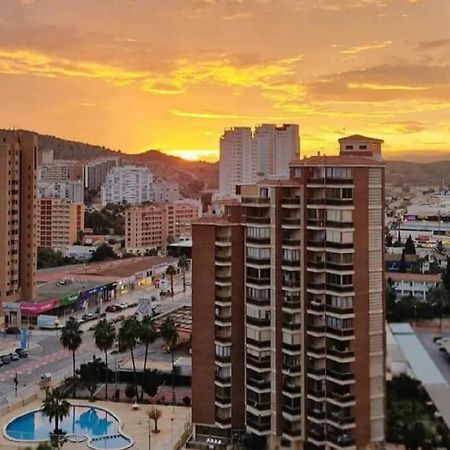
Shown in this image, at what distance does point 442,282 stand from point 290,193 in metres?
4.83

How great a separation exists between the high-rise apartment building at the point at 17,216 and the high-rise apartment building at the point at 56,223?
23.1 feet

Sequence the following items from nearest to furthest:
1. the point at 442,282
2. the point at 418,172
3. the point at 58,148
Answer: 1. the point at 442,282
2. the point at 418,172
3. the point at 58,148

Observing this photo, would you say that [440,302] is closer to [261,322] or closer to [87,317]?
[261,322]

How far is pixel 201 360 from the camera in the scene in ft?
16.7

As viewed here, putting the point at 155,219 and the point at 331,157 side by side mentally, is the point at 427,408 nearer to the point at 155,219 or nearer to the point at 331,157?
the point at 331,157

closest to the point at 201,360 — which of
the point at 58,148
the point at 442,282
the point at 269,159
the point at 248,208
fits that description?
the point at 248,208

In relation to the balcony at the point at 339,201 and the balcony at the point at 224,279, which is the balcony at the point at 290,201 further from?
the balcony at the point at 224,279

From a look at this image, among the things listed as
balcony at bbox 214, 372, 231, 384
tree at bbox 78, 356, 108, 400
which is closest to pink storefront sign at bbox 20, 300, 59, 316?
tree at bbox 78, 356, 108, 400

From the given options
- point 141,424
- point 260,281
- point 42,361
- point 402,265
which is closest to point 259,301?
point 260,281

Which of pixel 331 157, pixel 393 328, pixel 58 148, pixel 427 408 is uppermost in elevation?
pixel 58 148

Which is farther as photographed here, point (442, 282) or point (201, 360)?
point (442, 282)

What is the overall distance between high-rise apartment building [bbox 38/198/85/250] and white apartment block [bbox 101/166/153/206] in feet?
30.0

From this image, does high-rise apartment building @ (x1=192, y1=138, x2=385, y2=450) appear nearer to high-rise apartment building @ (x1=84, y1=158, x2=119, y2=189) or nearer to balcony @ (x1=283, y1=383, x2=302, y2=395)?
balcony @ (x1=283, y1=383, x2=302, y2=395)

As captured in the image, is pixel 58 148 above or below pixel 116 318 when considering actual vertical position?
above
